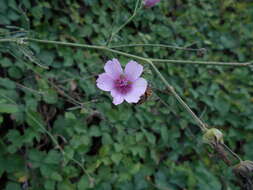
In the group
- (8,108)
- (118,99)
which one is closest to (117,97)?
(118,99)

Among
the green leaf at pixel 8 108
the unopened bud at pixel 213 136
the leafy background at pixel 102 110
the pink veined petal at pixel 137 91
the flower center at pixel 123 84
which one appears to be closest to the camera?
the unopened bud at pixel 213 136

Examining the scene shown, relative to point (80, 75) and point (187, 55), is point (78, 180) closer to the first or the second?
point (80, 75)

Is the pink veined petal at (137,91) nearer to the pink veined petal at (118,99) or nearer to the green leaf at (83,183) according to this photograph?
the pink veined petal at (118,99)

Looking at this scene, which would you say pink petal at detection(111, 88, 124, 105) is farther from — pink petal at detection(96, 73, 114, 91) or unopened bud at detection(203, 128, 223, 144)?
unopened bud at detection(203, 128, 223, 144)

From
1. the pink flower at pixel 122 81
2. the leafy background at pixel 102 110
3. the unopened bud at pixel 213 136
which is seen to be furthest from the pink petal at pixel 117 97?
the unopened bud at pixel 213 136

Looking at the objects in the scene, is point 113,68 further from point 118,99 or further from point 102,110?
point 102,110

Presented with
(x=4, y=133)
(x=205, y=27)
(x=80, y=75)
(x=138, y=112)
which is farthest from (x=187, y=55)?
(x=4, y=133)
